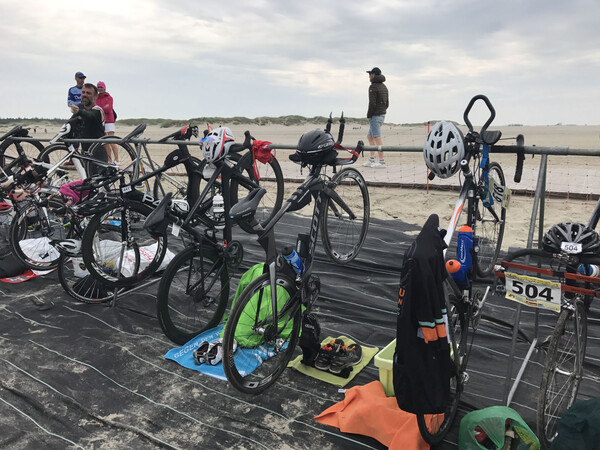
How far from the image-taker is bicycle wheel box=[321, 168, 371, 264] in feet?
13.1

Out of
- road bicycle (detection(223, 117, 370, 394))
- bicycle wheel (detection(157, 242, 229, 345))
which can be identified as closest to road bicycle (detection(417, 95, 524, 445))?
road bicycle (detection(223, 117, 370, 394))

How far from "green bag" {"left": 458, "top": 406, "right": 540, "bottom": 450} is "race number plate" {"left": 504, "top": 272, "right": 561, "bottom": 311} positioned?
1.99ft

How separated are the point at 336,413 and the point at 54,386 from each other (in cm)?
202

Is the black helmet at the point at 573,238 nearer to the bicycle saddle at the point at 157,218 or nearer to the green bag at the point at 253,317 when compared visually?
the green bag at the point at 253,317

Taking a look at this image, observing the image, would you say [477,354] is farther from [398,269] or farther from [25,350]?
[25,350]

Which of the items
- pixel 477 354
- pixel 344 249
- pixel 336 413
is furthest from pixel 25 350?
pixel 477 354

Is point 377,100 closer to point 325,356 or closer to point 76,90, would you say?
point 76,90

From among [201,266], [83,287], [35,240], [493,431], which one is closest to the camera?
[493,431]

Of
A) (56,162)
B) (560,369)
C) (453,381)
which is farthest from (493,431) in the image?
(56,162)

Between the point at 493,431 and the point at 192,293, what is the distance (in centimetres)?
236

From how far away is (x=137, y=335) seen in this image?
13.1ft

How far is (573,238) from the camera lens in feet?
7.68

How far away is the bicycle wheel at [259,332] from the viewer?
2.80 meters

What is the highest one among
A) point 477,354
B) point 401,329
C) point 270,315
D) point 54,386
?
point 401,329
